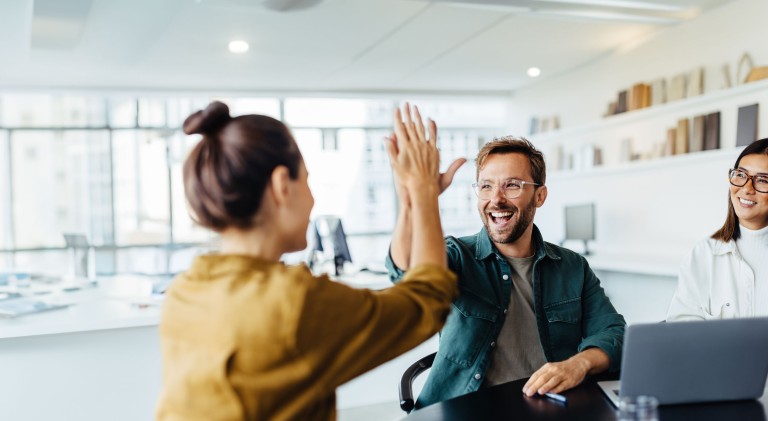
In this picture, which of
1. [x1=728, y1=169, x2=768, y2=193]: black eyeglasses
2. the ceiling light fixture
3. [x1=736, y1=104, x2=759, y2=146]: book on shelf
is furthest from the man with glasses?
[x1=736, y1=104, x2=759, y2=146]: book on shelf

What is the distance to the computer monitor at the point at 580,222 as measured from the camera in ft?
21.1

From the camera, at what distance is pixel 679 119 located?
18.1ft

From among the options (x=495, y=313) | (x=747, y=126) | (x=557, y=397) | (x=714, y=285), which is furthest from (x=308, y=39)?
(x=557, y=397)

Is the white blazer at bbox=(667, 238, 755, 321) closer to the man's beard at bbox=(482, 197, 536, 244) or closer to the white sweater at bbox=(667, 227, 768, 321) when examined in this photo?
the white sweater at bbox=(667, 227, 768, 321)

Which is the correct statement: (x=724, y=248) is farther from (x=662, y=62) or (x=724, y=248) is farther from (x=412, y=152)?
(x=662, y=62)

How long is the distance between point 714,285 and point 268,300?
1828 mm

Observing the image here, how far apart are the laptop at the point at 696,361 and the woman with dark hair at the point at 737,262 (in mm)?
864

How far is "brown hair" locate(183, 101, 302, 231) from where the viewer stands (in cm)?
109

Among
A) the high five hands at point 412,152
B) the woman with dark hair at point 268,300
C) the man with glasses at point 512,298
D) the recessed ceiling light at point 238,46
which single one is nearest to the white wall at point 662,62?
the recessed ceiling light at point 238,46

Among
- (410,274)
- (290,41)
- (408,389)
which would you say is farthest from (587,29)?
(410,274)

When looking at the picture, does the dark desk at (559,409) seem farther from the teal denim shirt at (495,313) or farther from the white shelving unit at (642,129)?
the white shelving unit at (642,129)

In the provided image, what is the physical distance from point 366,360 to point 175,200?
807 cm

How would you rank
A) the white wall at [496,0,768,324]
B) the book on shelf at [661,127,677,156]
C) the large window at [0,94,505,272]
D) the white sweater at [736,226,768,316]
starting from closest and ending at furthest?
the white sweater at [736,226,768,316], the white wall at [496,0,768,324], the book on shelf at [661,127,677,156], the large window at [0,94,505,272]

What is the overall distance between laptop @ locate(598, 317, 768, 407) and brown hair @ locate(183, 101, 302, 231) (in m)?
0.72
